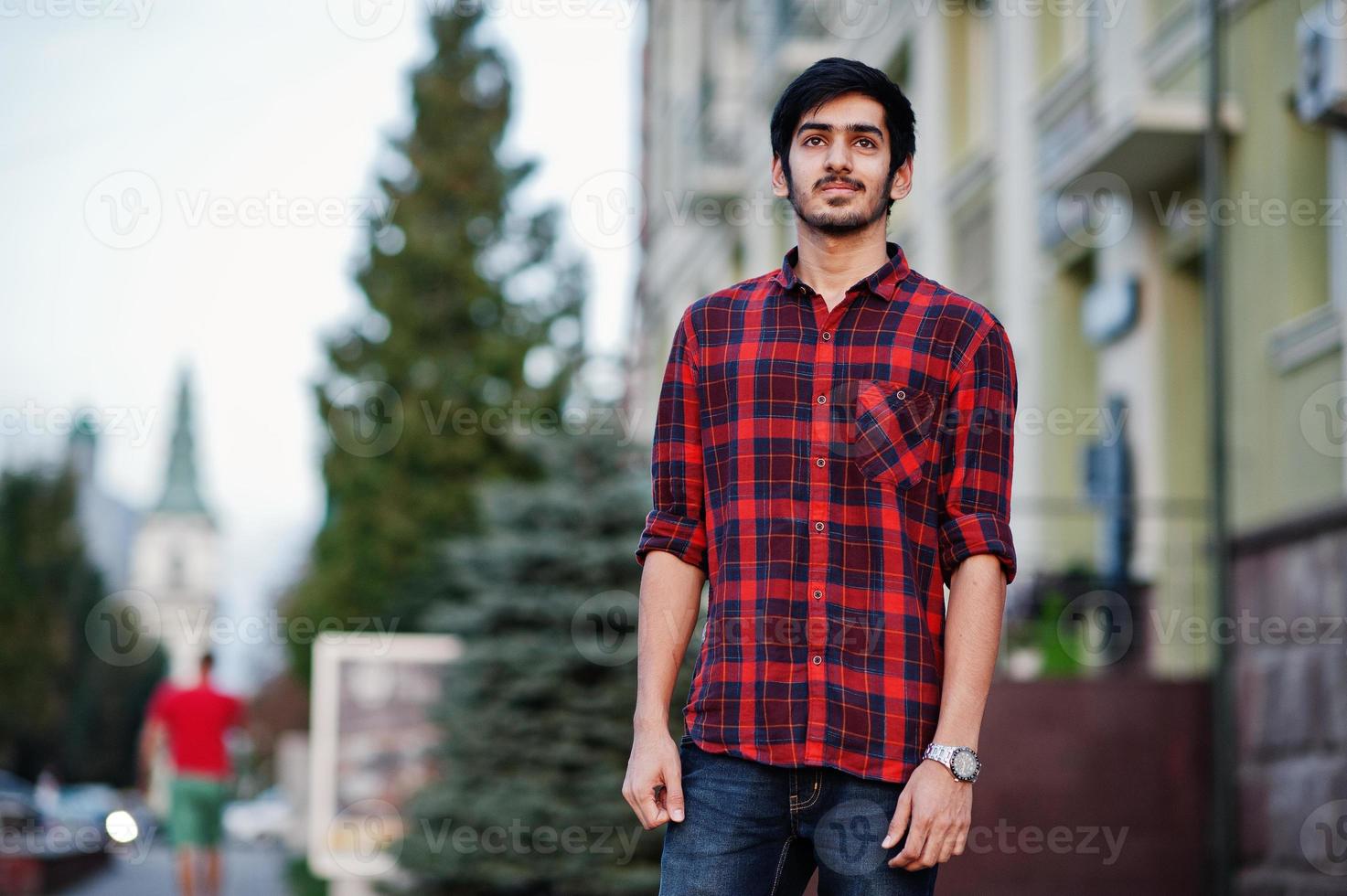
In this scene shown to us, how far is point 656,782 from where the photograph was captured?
3.01 metres

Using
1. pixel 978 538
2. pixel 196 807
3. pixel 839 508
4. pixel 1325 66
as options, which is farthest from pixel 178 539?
pixel 978 538

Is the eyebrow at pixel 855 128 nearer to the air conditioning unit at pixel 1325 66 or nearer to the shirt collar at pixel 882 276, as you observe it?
the shirt collar at pixel 882 276

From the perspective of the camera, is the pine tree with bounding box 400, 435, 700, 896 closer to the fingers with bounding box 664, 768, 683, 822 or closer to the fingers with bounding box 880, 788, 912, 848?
the fingers with bounding box 664, 768, 683, 822

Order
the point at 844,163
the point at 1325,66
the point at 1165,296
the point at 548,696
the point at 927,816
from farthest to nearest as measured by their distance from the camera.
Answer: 1. the point at 1165,296
2. the point at 548,696
3. the point at 1325,66
4. the point at 844,163
5. the point at 927,816

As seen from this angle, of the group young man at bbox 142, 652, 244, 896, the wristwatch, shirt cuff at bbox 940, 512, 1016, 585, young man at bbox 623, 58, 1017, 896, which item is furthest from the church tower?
the wristwatch

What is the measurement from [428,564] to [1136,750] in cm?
1508

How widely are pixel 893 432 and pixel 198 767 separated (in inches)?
382

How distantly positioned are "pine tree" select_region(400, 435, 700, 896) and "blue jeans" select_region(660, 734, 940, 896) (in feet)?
25.5

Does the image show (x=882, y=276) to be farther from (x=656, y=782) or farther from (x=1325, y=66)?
(x=1325, y=66)

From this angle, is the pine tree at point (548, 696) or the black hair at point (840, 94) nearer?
the black hair at point (840, 94)

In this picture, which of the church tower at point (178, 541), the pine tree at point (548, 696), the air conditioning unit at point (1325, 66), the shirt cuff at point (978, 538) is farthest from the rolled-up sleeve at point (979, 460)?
the church tower at point (178, 541)

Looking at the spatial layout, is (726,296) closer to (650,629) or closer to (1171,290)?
(650,629)

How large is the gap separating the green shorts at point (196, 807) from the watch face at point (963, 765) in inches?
382

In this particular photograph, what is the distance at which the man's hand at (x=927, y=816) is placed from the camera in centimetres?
287
